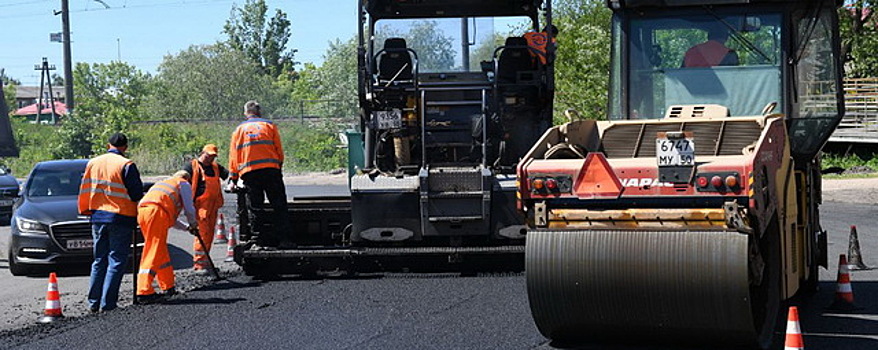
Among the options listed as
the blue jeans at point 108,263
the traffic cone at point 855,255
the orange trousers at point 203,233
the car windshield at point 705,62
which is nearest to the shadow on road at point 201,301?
the blue jeans at point 108,263

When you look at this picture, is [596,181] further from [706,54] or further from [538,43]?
[538,43]

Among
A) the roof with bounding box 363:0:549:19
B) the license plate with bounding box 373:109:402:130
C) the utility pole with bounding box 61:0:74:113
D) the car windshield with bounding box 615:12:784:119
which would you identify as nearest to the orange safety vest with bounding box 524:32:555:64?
the roof with bounding box 363:0:549:19

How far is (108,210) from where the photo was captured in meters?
10.6

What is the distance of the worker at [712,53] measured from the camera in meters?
9.56

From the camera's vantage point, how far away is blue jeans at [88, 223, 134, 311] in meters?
10.3

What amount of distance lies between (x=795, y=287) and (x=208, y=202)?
724 centimetres

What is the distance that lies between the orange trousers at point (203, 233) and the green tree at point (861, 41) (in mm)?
23850

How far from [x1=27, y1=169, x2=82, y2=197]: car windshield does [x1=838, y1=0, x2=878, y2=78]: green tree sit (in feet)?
77.4

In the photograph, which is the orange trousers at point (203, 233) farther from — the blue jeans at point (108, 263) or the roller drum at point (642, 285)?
the roller drum at point (642, 285)

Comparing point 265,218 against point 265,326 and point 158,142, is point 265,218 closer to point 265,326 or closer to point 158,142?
point 265,326

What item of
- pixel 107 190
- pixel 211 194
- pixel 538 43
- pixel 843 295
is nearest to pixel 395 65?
pixel 538 43

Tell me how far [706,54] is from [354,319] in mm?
3426

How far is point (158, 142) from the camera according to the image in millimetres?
47688

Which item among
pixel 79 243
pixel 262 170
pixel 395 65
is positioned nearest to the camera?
pixel 262 170
